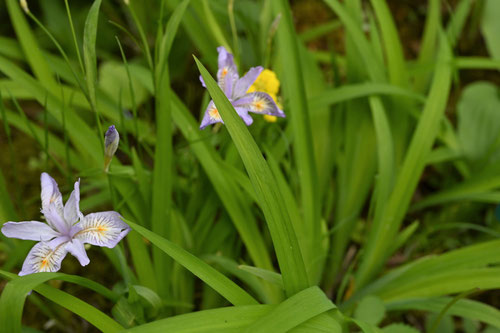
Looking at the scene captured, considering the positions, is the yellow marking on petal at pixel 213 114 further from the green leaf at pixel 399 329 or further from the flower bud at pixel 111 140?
the green leaf at pixel 399 329

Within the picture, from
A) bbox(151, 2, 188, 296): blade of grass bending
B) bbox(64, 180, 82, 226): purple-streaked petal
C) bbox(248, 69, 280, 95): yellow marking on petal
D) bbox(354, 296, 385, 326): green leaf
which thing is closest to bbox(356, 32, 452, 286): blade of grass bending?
bbox(354, 296, 385, 326): green leaf

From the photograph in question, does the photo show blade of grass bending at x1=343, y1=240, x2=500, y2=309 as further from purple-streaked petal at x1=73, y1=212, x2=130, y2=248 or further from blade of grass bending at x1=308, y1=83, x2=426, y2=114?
purple-streaked petal at x1=73, y1=212, x2=130, y2=248

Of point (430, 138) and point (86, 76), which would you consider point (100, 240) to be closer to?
point (86, 76)

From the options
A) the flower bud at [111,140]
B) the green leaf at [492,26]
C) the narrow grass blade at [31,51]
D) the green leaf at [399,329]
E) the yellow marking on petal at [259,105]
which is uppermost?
the green leaf at [492,26]

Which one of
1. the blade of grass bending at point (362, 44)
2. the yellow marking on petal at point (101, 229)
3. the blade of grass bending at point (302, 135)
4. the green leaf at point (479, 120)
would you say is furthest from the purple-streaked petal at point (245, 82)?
the green leaf at point (479, 120)

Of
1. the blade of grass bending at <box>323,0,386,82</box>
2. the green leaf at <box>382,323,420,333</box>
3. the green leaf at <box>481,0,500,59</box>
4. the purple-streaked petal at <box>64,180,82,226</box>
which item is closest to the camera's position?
the purple-streaked petal at <box>64,180,82,226</box>

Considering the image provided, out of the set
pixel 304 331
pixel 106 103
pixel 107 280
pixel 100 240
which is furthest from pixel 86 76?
pixel 107 280

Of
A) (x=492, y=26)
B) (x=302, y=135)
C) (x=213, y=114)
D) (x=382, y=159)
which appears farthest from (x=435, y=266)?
(x=492, y=26)
